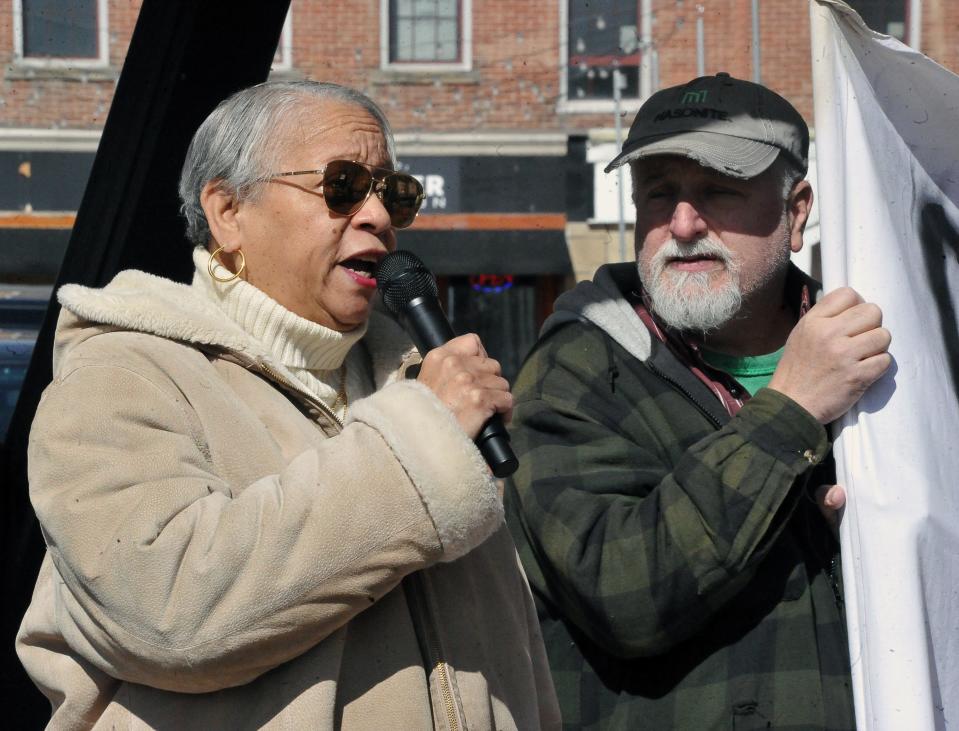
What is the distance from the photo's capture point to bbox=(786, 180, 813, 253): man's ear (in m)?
2.51

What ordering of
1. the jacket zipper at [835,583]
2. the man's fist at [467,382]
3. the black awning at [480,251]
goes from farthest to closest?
1. the black awning at [480,251]
2. the jacket zipper at [835,583]
3. the man's fist at [467,382]

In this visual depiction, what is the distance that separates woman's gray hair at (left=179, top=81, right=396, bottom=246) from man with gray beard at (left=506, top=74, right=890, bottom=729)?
1.98ft

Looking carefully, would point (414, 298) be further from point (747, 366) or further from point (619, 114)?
point (619, 114)

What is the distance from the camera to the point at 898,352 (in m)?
1.99

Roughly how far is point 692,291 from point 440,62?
3591mm

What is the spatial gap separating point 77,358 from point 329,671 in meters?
0.53

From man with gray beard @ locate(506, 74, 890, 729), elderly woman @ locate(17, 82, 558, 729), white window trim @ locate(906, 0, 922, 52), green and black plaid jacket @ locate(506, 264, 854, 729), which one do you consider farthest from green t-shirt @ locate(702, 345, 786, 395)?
white window trim @ locate(906, 0, 922, 52)

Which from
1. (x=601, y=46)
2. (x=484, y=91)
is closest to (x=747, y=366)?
(x=601, y=46)

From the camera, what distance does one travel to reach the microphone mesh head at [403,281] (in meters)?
1.82

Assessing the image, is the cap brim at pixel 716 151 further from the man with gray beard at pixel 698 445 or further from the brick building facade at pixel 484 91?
the brick building facade at pixel 484 91

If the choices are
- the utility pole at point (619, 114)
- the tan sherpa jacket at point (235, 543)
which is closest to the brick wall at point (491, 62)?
the utility pole at point (619, 114)

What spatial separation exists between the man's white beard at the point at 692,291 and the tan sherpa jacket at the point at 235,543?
76cm

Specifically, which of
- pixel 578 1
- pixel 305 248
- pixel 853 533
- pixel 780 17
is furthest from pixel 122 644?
pixel 780 17

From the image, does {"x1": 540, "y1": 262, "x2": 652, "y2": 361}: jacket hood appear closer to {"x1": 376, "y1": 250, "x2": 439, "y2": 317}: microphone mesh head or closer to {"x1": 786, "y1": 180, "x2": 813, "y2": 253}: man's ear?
{"x1": 786, "y1": 180, "x2": 813, "y2": 253}: man's ear
